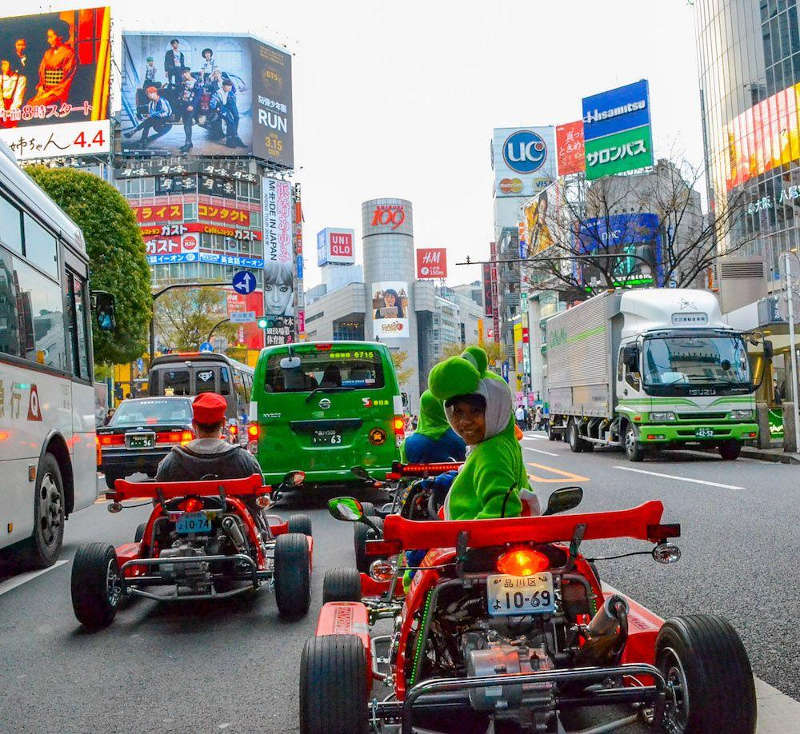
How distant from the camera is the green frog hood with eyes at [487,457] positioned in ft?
10.5

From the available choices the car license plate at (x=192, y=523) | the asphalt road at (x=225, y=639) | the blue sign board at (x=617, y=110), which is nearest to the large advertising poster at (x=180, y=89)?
the blue sign board at (x=617, y=110)

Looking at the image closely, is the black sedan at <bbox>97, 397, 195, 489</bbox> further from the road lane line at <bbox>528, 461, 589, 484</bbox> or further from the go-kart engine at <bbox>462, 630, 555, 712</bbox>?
the go-kart engine at <bbox>462, 630, 555, 712</bbox>

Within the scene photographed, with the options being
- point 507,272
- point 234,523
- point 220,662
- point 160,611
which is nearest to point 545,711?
point 220,662

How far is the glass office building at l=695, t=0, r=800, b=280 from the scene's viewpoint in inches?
1955

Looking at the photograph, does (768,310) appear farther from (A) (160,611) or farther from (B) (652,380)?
(A) (160,611)

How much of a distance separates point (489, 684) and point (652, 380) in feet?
52.5

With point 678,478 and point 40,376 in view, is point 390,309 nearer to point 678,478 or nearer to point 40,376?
point 678,478

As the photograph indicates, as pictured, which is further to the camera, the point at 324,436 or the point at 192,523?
the point at 324,436

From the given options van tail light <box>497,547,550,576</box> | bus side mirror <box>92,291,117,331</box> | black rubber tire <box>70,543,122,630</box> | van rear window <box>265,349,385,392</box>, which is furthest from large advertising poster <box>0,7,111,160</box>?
van tail light <box>497,547,550,576</box>

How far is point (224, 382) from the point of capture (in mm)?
25625

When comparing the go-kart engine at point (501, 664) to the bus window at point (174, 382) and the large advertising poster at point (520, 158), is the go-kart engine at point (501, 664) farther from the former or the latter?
the large advertising poster at point (520, 158)

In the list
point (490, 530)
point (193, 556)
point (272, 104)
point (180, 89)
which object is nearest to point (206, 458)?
point (193, 556)

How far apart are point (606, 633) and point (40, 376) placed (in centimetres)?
603

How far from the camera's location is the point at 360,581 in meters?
4.66
